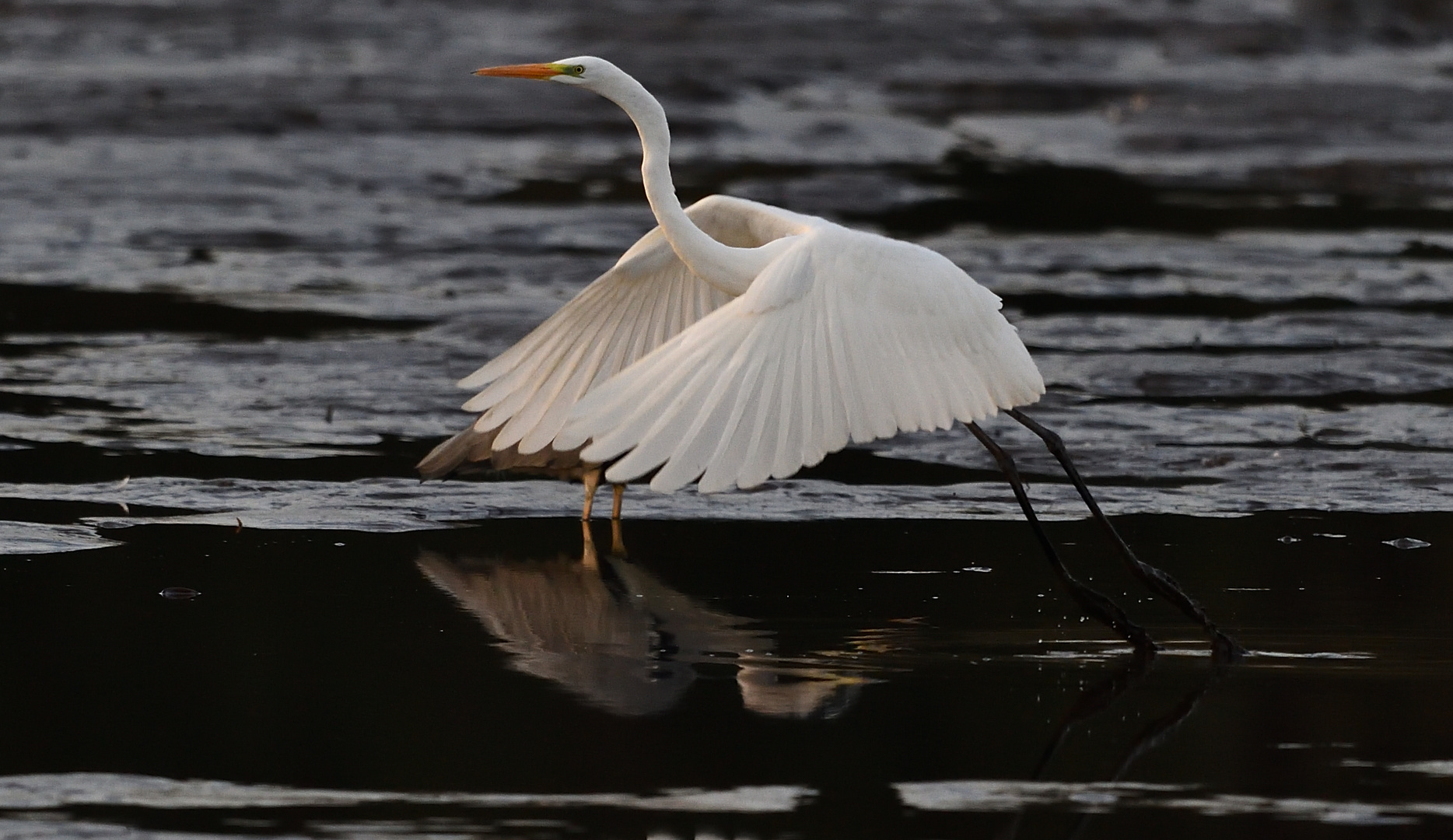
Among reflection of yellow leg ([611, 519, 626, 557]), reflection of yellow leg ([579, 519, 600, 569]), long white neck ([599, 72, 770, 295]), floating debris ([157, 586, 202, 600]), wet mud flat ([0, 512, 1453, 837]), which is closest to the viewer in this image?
wet mud flat ([0, 512, 1453, 837])

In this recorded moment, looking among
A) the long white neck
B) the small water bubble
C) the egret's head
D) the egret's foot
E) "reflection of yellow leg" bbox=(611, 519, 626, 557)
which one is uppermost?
the egret's head

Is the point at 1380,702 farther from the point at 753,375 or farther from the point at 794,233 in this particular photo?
the point at 794,233

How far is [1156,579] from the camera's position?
631 cm

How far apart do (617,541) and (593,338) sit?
697 millimetres

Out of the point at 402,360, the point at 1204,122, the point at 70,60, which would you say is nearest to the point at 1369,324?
the point at 402,360

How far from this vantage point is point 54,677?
5.41 metres

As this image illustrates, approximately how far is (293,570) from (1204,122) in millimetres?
16907

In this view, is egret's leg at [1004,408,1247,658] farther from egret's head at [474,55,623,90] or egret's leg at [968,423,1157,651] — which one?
egret's head at [474,55,623,90]

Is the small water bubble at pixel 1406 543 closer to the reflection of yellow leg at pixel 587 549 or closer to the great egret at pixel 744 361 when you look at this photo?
the great egret at pixel 744 361

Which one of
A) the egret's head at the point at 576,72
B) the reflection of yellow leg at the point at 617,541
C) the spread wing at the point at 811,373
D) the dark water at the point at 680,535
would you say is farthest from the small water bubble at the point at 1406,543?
the egret's head at the point at 576,72

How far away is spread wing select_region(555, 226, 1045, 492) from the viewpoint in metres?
5.43

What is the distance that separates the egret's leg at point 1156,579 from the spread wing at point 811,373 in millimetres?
321

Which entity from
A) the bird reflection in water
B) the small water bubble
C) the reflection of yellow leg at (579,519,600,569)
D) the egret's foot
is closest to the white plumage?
the reflection of yellow leg at (579,519,600,569)

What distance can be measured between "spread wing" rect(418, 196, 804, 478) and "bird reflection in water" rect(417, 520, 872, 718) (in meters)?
0.51
